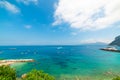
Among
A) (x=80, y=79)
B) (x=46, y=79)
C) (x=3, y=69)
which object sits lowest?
(x=80, y=79)

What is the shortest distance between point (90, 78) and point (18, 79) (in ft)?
84.8

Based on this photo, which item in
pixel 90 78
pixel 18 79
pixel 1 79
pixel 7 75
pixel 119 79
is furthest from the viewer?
pixel 90 78

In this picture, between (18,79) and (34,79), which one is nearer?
(34,79)

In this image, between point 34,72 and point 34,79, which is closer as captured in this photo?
point 34,79

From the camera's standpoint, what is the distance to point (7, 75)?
1136 inches

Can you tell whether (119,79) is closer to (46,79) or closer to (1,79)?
(46,79)

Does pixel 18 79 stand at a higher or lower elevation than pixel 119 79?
lower

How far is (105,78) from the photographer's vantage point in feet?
163

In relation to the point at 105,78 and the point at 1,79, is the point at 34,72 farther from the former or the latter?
the point at 105,78

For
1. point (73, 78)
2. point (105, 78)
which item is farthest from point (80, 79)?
point (105, 78)

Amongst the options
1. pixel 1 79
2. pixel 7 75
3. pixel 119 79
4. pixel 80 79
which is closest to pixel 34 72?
pixel 7 75

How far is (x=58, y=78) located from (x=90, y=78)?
11827 mm

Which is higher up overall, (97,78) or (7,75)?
(7,75)

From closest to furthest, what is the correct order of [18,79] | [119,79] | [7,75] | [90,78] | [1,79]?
[1,79] → [119,79] → [7,75] → [18,79] → [90,78]
